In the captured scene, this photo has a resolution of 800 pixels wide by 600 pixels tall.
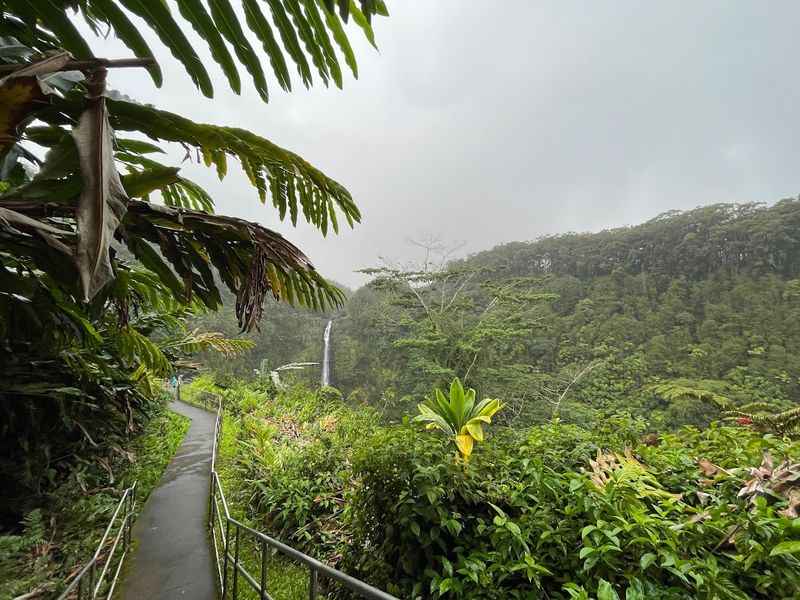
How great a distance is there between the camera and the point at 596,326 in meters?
24.2

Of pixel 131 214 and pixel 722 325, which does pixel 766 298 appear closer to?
pixel 722 325

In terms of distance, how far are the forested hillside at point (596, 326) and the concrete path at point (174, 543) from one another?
6987 millimetres

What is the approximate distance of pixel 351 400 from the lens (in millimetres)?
20297

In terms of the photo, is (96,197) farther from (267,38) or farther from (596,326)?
(596,326)

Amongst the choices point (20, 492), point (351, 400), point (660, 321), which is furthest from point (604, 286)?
point (20, 492)

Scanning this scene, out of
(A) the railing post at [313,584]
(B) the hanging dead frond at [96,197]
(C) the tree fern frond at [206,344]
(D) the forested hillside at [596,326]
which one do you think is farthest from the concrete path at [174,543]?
(D) the forested hillside at [596,326]

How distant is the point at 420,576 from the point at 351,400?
18151 millimetres

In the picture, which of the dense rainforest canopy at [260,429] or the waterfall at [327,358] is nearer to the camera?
the dense rainforest canopy at [260,429]

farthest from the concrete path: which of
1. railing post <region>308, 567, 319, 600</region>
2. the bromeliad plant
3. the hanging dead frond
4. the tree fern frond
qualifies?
the hanging dead frond

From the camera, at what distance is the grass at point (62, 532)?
2582 millimetres


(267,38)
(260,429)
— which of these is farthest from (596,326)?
(267,38)

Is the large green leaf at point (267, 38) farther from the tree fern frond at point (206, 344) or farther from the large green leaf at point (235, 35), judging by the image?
the tree fern frond at point (206, 344)

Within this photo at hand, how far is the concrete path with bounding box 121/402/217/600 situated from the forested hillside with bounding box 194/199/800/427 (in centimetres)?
699

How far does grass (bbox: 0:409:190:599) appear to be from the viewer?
8.47ft
